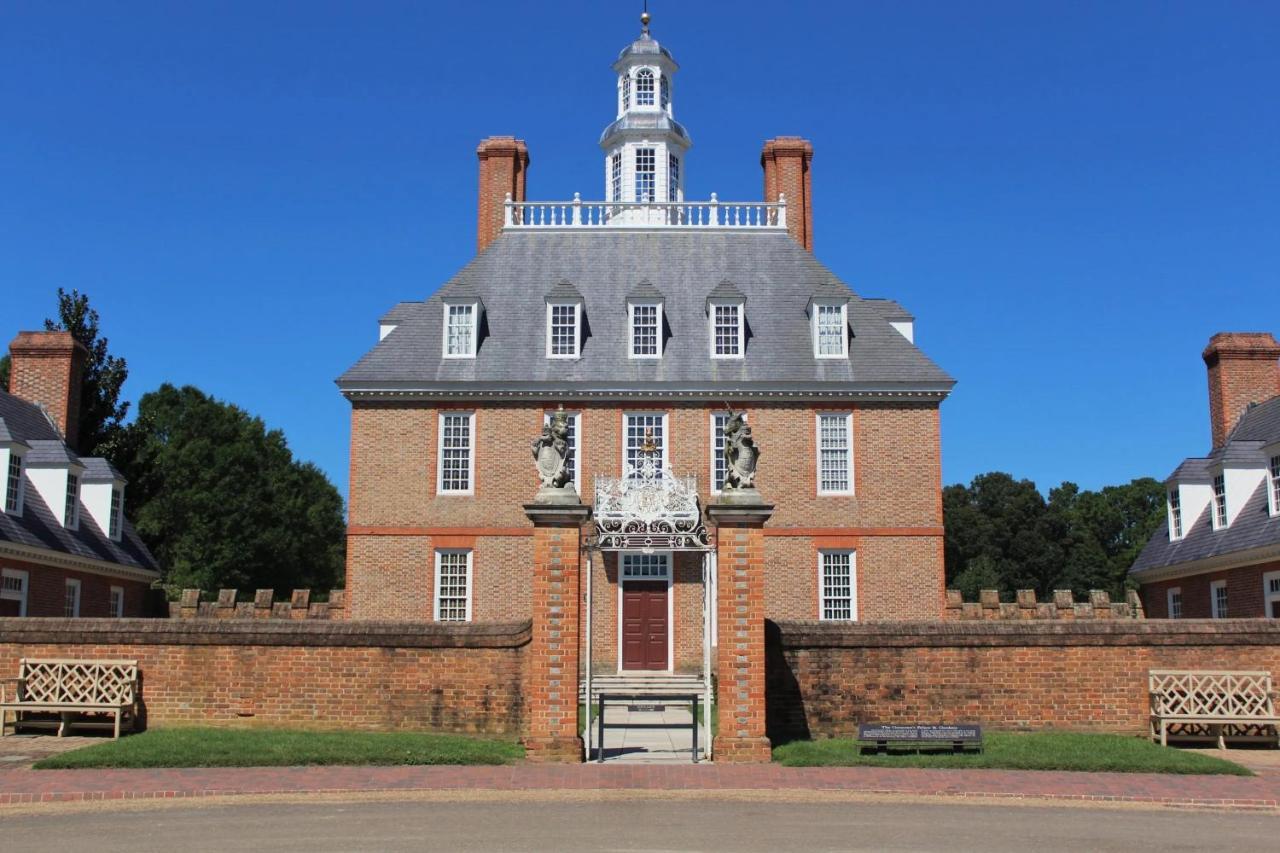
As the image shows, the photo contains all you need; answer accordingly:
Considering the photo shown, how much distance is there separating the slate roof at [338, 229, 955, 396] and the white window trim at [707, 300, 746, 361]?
0.15 m

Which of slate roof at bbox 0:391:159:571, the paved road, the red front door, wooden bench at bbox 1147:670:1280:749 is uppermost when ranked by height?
slate roof at bbox 0:391:159:571

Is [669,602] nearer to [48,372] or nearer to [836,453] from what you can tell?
[836,453]

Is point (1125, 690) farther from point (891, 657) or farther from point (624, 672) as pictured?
point (624, 672)

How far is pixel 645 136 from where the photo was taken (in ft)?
122

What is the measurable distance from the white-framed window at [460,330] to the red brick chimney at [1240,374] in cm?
1883

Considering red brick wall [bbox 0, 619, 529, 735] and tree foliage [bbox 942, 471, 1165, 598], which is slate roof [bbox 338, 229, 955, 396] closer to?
red brick wall [bbox 0, 619, 529, 735]

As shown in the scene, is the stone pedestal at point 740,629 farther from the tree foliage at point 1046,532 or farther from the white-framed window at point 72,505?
the tree foliage at point 1046,532

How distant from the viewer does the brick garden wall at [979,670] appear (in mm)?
17188

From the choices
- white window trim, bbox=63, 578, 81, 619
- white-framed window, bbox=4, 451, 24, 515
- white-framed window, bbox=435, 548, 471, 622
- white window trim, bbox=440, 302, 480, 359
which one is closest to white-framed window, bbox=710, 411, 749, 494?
white-framed window, bbox=435, 548, 471, 622

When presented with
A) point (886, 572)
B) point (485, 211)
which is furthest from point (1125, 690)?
point (485, 211)

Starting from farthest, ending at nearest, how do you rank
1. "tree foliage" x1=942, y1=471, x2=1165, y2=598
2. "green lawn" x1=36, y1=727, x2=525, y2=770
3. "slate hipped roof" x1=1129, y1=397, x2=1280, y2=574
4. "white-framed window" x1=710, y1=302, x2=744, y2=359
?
"tree foliage" x1=942, y1=471, x2=1165, y2=598 < "white-framed window" x1=710, y1=302, x2=744, y2=359 < "slate hipped roof" x1=1129, y1=397, x2=1280, y2=574 < "green lawn" x1=36, y1=727, x2=525, y2=770

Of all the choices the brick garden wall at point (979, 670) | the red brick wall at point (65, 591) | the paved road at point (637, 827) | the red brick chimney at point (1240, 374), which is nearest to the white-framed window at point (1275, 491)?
the red brick chimney at point (1240, 374)

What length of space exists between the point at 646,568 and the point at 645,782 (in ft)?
48.0

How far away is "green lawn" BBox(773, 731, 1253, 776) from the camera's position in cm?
1470
